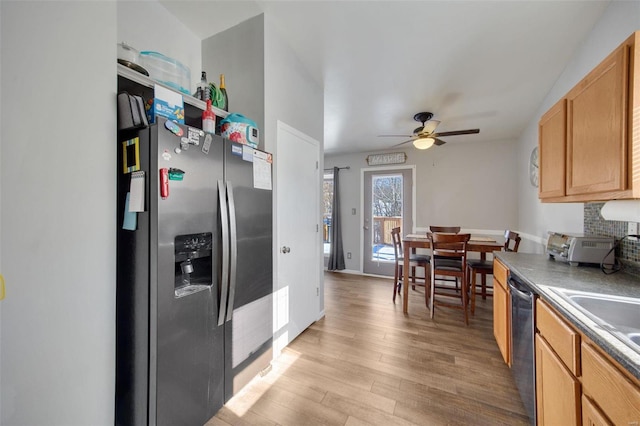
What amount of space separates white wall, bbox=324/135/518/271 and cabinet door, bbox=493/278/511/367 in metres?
2.61

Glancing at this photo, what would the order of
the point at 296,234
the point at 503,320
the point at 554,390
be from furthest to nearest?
1. the point at 296,234
2. the point at 503,320
3. the point at 554,390

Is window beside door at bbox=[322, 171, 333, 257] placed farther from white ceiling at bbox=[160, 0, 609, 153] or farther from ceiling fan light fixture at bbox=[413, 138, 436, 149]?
ceiling fan light fixture at bbox=[413, 138, 436, 149]

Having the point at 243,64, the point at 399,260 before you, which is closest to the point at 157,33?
the point at 243,64

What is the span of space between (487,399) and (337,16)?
2.80m

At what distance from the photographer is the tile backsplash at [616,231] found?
1458 mm

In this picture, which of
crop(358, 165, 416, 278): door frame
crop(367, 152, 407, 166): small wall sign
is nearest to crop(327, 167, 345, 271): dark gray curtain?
crop(358, 165, 416, 278): door frame

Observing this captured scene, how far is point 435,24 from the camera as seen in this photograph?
175 cm

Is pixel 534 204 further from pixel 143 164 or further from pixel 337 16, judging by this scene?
pixel 143 164

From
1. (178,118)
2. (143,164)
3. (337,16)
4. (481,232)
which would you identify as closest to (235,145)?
(178,118)

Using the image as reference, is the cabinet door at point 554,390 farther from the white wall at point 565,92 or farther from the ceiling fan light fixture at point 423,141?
the ceiling fan light fixture at point 423,141

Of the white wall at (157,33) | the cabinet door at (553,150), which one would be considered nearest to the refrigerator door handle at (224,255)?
the white wall at (157,33)

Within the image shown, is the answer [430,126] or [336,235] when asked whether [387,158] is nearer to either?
[336,235]

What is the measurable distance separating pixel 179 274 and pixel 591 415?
1.79 meters

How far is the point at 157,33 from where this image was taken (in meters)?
1.77
